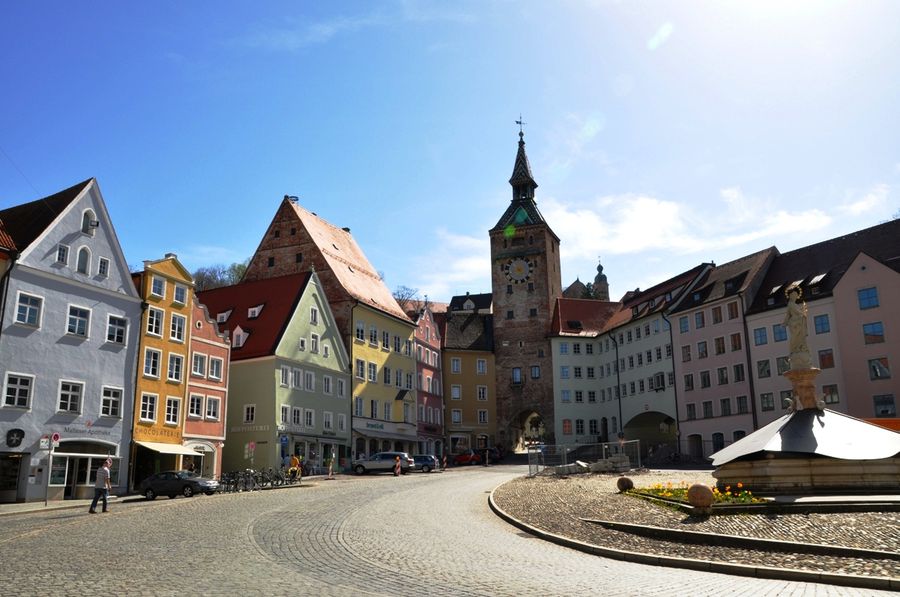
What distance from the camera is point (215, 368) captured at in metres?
45.5

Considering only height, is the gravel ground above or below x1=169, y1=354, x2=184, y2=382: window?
below

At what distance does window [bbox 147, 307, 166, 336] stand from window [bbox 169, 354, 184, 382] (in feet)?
5.27

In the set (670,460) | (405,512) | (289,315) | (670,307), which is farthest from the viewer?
(670,307)

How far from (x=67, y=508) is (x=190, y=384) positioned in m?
14.4

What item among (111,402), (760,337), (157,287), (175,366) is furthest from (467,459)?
(111,402)

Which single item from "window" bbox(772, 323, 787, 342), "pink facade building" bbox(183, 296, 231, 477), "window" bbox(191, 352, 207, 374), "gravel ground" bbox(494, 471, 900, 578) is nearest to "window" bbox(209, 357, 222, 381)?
"pink facade building" bbox(183, 296, 231, 477)

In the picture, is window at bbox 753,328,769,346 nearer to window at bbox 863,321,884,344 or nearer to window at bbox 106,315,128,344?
window at bbox 863,321,884,344

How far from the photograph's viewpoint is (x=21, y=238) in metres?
35.1

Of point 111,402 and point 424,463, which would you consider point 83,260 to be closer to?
point 111,402

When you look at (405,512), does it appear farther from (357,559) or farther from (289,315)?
(289,315)

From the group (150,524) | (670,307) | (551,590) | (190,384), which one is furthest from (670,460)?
(551,590)

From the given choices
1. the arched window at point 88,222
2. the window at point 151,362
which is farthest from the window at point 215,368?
the arched window at point 88,222

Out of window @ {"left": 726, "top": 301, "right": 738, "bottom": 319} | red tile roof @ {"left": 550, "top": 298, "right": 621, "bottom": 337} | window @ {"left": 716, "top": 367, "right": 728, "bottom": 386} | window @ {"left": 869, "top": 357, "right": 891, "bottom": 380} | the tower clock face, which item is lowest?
window @ {"left": 869, "top": 357, "right": 891, "bottom": 380}

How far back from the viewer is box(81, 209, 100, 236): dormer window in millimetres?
37438
